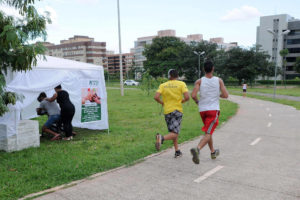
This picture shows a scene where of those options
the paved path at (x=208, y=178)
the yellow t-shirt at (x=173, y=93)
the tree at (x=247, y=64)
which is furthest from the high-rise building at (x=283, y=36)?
the yellow t-shirt at (x=173, y=93)

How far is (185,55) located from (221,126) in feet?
189

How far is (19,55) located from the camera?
4543mm

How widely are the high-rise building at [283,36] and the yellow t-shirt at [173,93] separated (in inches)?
3386

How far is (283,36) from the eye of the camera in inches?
3332

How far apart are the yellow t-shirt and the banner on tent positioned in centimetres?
357

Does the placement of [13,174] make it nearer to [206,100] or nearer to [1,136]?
[1,136]

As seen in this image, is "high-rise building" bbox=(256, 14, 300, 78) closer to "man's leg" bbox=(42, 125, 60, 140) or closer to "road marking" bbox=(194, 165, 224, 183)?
"man's leg" bbox=(42, 125, 60, 140)

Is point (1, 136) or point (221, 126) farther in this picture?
point (221, 126)

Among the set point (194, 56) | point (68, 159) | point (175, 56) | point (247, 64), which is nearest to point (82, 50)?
point (175, 56)

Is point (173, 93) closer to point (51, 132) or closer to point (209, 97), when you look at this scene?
point (209, 97)

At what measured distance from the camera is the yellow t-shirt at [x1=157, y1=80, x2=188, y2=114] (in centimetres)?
529

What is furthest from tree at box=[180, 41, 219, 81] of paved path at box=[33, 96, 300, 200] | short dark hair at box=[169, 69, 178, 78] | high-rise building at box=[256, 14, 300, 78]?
short dark hair at box=[169, 69, 178, 78]

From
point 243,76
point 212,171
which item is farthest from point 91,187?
point 243,76

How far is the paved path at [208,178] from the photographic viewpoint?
389 centimetres
